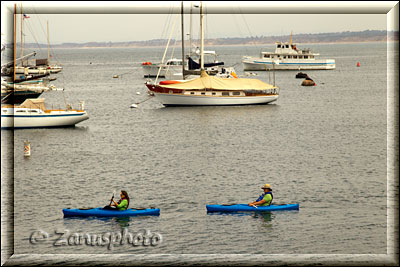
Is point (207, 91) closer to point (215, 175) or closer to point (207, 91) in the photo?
point (207, 91)

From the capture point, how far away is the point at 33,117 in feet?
215

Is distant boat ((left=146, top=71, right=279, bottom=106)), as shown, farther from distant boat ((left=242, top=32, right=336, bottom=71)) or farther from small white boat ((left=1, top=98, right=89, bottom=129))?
distant boat ((left=242, top=32, right=336, bottom=71))

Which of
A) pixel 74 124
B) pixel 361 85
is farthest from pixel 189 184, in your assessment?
pixel 361 85

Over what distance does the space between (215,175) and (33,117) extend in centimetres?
2648

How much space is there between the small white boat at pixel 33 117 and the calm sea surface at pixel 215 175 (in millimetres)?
913

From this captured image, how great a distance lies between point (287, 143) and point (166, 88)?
93.4ft

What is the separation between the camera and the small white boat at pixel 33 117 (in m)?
65.3

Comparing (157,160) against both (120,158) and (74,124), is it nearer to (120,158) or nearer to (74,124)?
(120,158)

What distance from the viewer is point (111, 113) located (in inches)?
3324

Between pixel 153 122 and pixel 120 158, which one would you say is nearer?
pixel 120 158

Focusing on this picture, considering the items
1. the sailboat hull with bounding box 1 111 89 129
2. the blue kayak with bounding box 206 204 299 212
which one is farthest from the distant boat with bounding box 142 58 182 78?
the blue kayak with bounding box 206 204 299 212

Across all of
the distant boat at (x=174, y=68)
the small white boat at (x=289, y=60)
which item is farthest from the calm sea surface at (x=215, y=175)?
the small white boat at (x=289, y=60)

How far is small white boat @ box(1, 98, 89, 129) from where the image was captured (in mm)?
65312

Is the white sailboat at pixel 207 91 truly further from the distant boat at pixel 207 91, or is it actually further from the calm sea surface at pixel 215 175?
the calm sea surface at pixel 215 175
